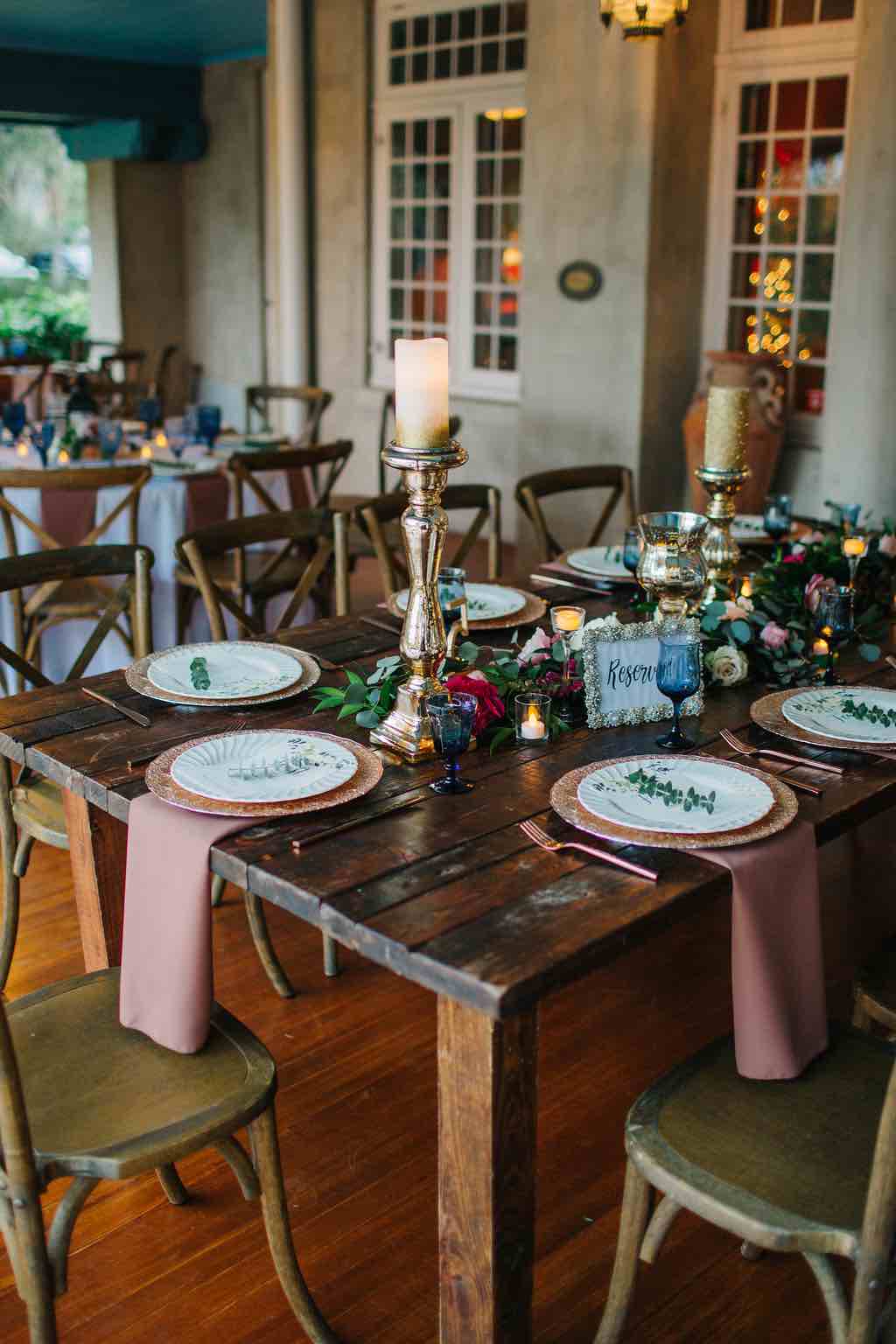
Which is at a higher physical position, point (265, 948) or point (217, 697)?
point (217, 697)

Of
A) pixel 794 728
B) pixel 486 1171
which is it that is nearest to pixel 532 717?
pixel 794 728

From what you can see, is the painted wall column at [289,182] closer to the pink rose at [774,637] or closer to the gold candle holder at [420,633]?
the pink rose at [774,637]

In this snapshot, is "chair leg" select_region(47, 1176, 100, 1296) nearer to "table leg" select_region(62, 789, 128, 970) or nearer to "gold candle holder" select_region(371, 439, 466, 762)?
"table leg" select_region(62, 789, 128, 970)

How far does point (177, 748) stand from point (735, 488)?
4.28ft

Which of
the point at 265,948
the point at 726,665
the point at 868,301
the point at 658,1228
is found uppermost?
the point at 868,301

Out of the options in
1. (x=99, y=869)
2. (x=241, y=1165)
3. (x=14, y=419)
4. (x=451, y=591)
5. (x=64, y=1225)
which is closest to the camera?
(x=64, y=1225)

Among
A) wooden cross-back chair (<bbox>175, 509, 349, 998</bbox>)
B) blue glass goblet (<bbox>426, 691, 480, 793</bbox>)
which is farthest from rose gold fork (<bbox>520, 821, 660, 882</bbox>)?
wooden cross-back chair (<bbox>175, 509, 349, 998</bbox>)

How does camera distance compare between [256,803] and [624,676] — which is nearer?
[256,803]

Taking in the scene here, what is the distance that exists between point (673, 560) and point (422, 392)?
0.62 metres

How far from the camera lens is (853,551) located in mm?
2617

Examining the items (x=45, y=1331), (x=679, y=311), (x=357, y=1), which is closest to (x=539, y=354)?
(x=679, y=311)

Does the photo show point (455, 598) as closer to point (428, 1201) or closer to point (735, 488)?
point (735, 488)

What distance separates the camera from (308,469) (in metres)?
5.55

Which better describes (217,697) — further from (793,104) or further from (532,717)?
(793,104)
